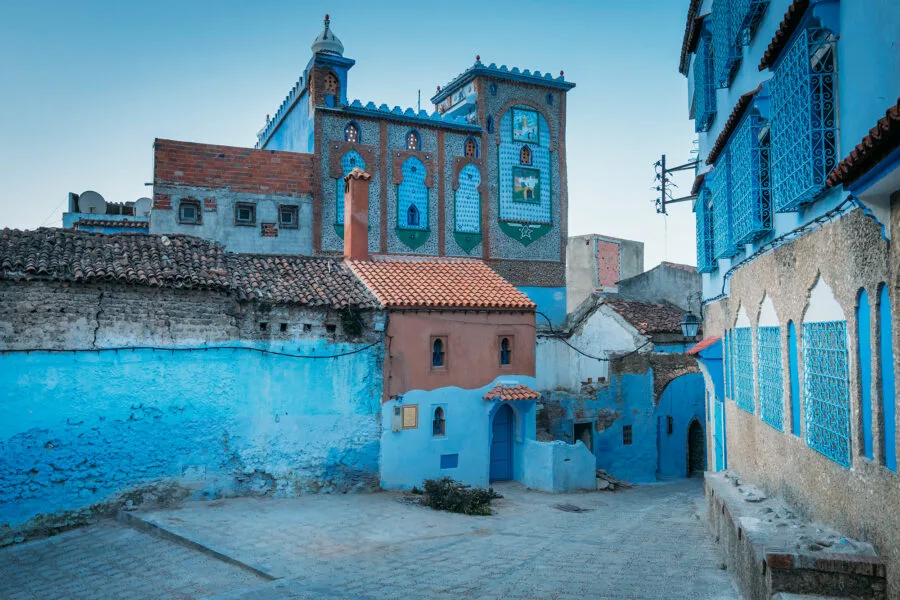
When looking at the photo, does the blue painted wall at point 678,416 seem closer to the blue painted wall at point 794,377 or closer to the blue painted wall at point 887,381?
the blue painted wall at point 794,377

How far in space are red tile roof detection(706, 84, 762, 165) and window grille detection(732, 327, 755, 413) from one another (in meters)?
2.87

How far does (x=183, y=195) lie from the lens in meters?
22.4

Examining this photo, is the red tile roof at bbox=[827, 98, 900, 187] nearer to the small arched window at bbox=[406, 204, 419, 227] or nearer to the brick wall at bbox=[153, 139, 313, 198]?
the brick wall at bbox=[153, 139, 313, 198]

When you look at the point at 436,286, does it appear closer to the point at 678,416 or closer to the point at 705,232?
the point at 705,232

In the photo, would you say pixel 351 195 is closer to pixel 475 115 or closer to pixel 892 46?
pixel 475 115

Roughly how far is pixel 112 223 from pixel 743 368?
22.0m

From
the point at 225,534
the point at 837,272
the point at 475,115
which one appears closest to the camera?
the point at 837,272

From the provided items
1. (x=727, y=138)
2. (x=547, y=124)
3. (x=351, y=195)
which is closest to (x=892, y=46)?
(x=727, y=138)

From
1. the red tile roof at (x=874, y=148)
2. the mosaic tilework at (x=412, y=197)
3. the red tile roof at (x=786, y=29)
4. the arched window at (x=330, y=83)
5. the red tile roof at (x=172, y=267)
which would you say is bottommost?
the red tile roof at (x=874, y=148)

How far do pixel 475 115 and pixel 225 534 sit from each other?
18541 mm

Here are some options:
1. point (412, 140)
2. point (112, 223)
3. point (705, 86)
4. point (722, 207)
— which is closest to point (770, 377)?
point (722, 207)

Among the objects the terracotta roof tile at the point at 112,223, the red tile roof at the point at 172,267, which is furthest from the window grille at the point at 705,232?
the terracotta roof tile at the point at 112,223

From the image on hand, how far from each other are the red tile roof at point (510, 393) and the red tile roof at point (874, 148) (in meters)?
12.2

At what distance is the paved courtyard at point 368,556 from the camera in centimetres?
916
